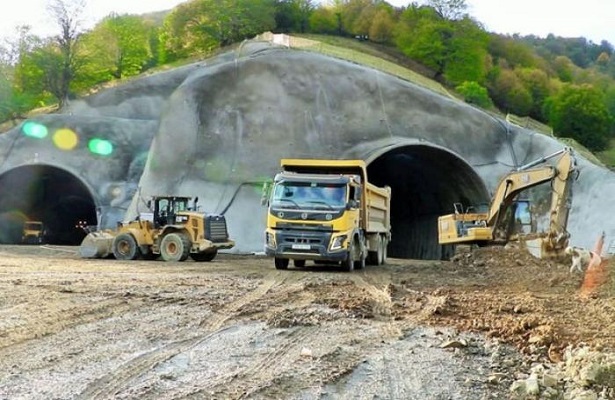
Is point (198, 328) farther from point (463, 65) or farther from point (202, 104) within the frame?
point (463, 65)

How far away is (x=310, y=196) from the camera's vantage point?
19234 millimetres

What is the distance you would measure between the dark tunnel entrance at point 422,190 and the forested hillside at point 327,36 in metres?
12.6

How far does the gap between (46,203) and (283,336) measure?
38.8m

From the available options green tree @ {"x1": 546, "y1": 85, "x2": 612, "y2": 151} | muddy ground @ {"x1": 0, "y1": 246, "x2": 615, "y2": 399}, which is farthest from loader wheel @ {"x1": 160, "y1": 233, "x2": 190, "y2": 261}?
green tree @ {"x1": 546, "y1": 85, "x2": 612, "y2": 151}

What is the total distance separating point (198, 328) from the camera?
9.13 metres

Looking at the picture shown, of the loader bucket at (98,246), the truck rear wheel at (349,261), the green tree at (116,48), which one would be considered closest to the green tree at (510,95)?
the green tree at (116,48)

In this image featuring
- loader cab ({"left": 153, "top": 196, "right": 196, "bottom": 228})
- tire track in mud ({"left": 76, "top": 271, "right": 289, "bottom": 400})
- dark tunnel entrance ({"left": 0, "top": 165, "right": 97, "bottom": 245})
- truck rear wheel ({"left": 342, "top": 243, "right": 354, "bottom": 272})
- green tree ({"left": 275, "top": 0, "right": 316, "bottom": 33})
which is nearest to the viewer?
tire track in mud ({"left": 76, "top": 271, "right": 289, "bottom": 400})

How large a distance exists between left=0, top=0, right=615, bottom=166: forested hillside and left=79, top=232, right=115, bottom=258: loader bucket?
92.9 ft

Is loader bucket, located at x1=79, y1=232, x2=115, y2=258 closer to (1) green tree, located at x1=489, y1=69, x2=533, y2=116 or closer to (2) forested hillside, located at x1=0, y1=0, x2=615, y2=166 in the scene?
(2) forested hillside, located at x1=0, y1=0, x2=615, y2=166

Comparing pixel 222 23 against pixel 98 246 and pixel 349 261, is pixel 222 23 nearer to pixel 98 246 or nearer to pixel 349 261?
pixel 98 246

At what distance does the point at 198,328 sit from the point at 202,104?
Answer: 22.8 metres

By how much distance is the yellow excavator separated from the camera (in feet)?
68.1

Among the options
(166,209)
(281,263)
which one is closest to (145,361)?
(281,263)

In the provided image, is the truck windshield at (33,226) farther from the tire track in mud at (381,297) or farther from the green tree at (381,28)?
the green tree at (381,28)
